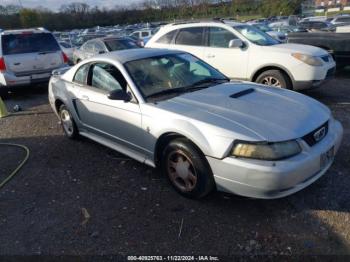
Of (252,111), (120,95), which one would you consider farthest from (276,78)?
(120,95)

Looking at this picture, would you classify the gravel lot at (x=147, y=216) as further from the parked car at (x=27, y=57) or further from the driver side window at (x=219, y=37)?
the parked car at (x=27, y=57)

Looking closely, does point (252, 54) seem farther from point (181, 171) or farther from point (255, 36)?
point (181, 171)

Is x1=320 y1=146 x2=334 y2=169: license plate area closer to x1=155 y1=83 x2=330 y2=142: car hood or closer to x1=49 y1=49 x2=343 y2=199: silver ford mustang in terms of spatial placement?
x1=49 y1=49 x2=343 y2=199: silver ford mustang

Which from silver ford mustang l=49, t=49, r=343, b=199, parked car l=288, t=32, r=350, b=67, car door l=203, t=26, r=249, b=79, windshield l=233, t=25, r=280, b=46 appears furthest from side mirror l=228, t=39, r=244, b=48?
parked car l=288, t=32, r=350, b=67

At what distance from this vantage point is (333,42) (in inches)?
363

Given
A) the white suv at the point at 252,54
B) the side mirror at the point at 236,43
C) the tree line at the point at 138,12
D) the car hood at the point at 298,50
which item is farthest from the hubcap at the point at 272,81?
the tree line at the point at 138,12

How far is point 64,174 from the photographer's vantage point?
175 inches

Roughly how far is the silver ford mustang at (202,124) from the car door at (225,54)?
2717 millimetres

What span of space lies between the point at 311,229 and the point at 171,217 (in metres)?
1.33

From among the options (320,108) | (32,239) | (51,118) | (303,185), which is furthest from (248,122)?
(51,118)

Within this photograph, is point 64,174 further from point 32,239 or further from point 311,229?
point 311,229

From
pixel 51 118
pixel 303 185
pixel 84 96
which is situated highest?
pixel 84 96

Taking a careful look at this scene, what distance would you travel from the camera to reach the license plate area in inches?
127

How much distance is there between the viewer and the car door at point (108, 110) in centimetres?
397
